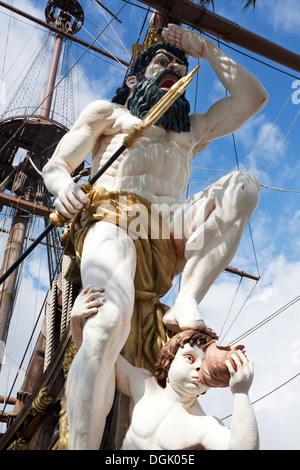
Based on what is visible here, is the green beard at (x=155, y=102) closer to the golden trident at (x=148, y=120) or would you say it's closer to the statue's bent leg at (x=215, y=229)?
the golden trident at (x=148, y=120)

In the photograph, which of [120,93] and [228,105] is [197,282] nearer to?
[228,105]

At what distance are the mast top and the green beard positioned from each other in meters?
17.1

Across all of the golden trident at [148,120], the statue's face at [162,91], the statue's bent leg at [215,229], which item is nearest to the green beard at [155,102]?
the statue's face at [162,91]

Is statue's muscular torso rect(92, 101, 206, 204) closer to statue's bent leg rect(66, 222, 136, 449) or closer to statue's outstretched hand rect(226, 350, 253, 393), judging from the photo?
statue's bent leg rect(66, 222, 136, 449)

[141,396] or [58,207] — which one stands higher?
[58,207]

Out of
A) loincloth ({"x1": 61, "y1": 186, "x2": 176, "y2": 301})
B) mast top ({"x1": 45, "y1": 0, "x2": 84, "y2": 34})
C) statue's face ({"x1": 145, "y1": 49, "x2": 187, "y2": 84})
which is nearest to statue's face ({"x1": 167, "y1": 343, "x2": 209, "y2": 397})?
loincloth ({"x1": 61, "y1": 186, "x2": 176, "y2": 301})

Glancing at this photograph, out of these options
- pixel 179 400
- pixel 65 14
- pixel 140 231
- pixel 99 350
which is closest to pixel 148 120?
pixel 140 231

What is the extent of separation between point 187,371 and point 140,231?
916 millimetres

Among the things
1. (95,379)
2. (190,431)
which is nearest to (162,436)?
(190,431)

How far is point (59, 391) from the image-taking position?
343 centimetres

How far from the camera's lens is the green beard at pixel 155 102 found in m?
3.71

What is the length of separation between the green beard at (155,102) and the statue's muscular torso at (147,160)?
0.15ft

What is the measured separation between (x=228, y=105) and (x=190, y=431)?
2198mm

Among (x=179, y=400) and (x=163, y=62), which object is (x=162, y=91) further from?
(x=179, y=400)
